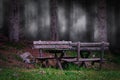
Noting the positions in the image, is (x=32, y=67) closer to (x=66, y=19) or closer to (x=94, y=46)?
(x=94, y=46)

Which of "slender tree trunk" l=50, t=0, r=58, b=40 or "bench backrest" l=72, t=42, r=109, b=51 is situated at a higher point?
"slender tree trunk" l=50, t=0, r=58, b=40

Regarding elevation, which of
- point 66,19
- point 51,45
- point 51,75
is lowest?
point 51,75

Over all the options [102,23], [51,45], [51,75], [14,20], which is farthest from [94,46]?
[14,20]

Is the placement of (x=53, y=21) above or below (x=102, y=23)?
above

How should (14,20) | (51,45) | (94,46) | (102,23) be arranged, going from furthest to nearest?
(102,23)
(14,20)
(94,46)
(51,45)

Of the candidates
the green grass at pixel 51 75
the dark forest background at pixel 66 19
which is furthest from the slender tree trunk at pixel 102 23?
the green grass at pixel 51 75

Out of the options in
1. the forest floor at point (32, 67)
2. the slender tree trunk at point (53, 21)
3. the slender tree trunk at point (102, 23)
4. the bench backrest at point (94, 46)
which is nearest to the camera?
the forest floor at point (32, 67)

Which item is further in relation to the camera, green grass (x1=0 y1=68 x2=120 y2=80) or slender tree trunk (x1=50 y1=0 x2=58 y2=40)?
slender tree trunk (x1=50 y1=0 x2=58 y2=40)

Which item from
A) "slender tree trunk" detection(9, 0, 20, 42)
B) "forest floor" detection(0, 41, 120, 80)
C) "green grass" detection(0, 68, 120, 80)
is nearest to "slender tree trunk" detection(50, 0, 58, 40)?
"forest floor" detection(0, 41, 120, 80)

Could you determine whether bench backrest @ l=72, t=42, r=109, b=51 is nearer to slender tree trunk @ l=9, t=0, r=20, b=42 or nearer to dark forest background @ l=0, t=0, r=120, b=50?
slender tree trunk @ l=9, t=0, r=20, b=42

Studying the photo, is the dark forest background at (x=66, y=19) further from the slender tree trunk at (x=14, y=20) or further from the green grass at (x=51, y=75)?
the green grass at (x=51, y=75)

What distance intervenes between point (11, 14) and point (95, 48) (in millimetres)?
7025

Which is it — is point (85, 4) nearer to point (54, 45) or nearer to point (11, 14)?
point (11, 14)

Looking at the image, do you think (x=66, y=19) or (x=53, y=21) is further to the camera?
(x=66, y=19)
